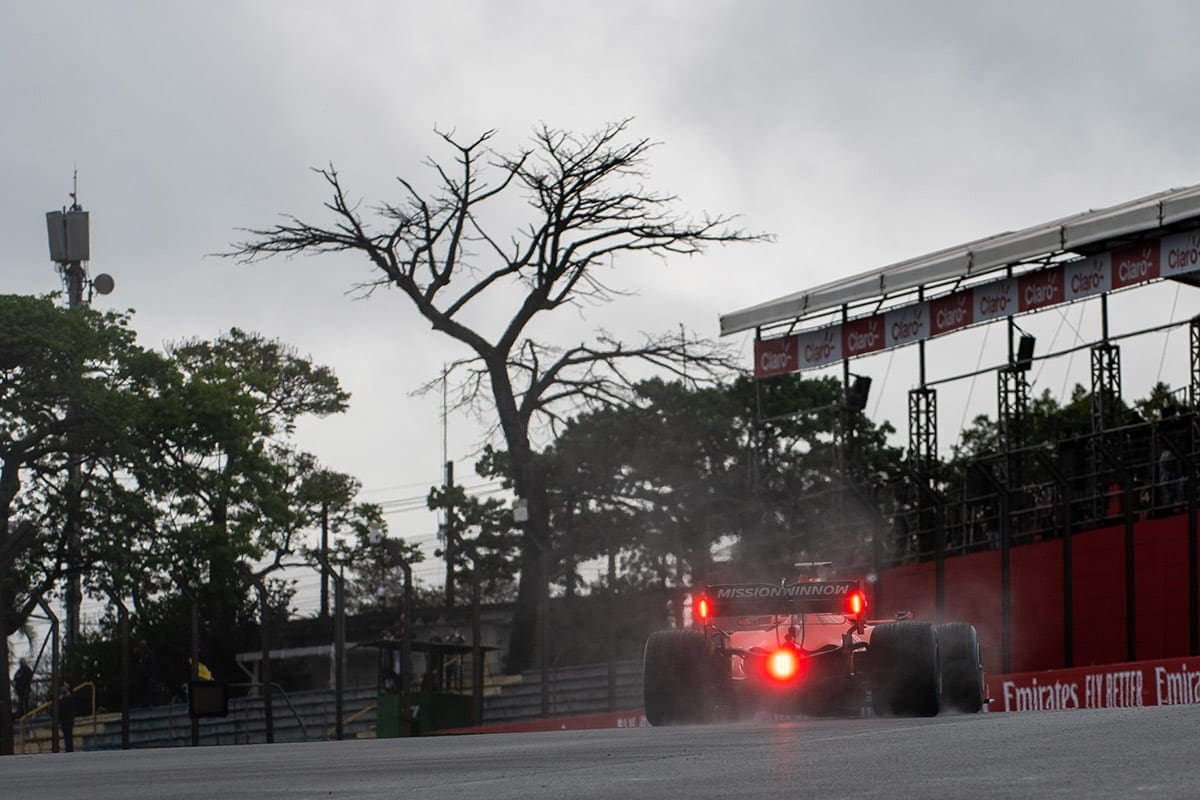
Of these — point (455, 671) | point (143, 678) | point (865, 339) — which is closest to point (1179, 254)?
point (865, 339)

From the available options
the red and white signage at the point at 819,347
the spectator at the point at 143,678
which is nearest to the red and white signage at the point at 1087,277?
the red and white signage at the point at 819,347

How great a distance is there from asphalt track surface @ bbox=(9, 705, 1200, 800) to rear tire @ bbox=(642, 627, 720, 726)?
4.75m

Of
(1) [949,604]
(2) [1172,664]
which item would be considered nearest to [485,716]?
(1) [949,604]

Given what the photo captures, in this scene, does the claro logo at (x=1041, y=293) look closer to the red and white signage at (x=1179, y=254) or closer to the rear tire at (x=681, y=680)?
the red and white signage at (x=1179, y=254)

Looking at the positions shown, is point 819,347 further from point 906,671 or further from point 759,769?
point 759,769

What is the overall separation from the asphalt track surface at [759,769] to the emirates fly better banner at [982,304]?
768 inches

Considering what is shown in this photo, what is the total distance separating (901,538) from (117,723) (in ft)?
56.2

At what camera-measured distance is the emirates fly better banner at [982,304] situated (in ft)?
98.8

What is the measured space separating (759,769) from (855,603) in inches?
378

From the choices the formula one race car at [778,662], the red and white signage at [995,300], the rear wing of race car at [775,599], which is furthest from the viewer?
the red and white signage at [995,300]

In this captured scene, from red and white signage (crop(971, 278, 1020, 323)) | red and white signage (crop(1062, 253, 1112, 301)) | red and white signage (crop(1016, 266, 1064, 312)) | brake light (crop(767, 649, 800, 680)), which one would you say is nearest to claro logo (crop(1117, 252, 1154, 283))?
red and white signage (crop(1062, 253, 1112, 301))

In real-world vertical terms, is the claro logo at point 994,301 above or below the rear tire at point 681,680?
above

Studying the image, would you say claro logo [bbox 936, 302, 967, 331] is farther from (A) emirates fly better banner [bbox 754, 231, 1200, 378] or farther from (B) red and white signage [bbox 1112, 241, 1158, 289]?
(B) red and white signage [bbox 1112, 241, 1158, 289]

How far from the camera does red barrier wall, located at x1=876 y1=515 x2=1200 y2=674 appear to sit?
25266mm
